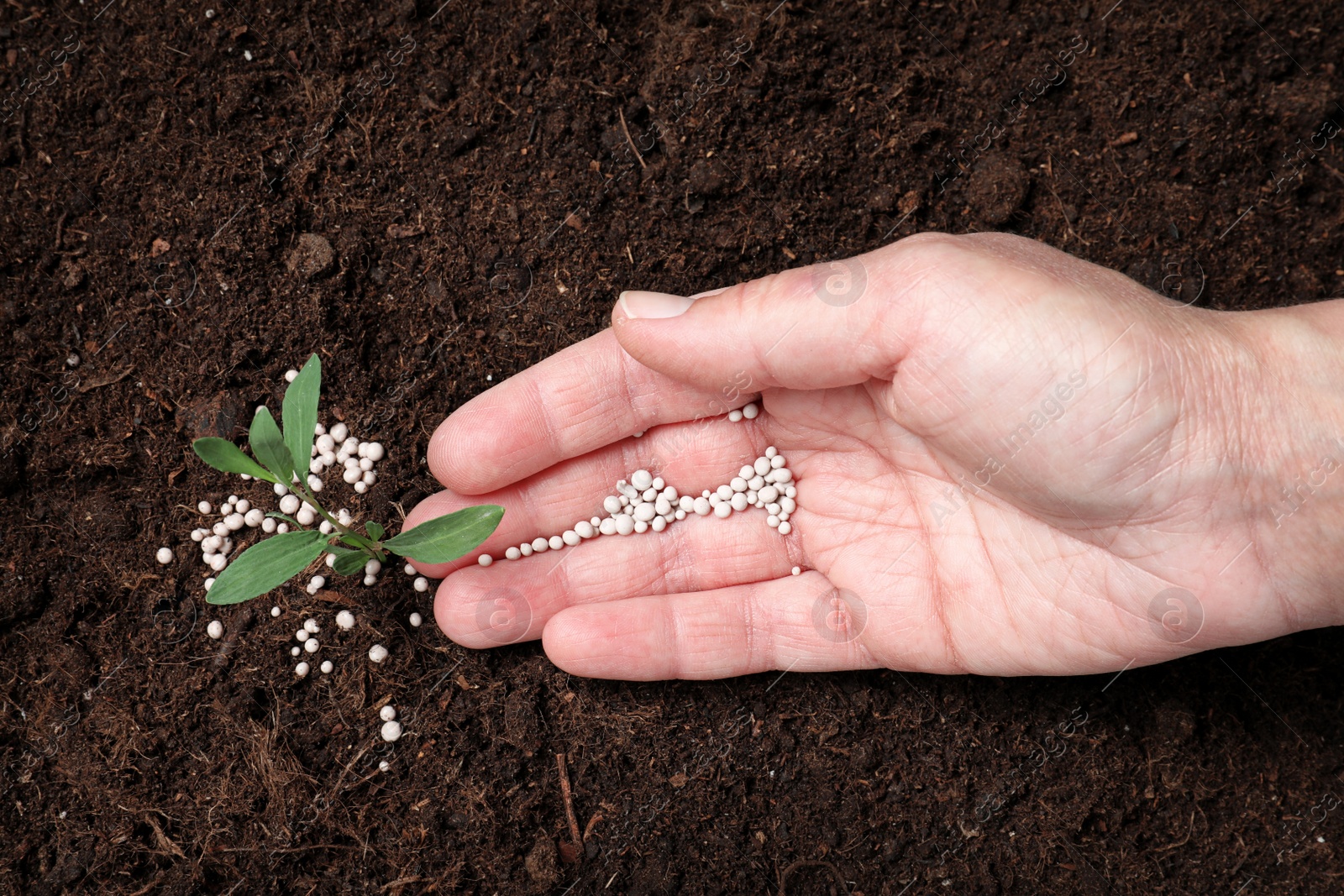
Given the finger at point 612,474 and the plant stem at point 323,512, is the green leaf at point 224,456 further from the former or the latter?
the finger at point 612,474

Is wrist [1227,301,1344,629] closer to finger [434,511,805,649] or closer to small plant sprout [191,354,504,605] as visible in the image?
finger [434,511,805,649]

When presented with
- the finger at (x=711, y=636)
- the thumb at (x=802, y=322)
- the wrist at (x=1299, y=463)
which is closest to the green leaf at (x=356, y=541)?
the finger at (x=711, y=636)

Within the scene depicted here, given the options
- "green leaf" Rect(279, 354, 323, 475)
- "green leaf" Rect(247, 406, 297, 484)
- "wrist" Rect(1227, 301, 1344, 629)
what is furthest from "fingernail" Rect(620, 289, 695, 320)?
"wrist" Rect(1227, 301, 1344, 629)

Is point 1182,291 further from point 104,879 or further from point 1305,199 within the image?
point 104,879

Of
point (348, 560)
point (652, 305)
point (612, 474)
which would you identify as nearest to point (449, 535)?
point (348, 560)

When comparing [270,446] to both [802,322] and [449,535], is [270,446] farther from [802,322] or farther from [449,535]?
[802,322]
